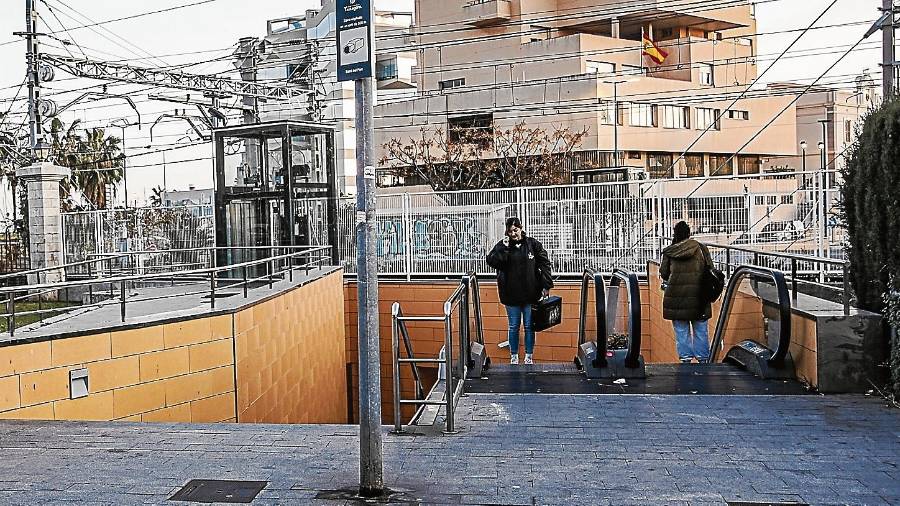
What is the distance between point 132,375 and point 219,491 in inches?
164

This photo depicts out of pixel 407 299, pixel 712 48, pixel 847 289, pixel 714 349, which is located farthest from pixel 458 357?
pixel 712 48

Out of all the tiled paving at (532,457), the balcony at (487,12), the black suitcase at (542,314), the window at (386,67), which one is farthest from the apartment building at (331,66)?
the tiled paving at (532,457)

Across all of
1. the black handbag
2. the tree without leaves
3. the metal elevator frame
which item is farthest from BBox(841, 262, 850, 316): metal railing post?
the tree without leaves

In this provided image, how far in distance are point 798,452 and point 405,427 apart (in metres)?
2.70

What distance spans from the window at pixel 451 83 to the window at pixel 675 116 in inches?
400

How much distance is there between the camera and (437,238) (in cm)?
2044

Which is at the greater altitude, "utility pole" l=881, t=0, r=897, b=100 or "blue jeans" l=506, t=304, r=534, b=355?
"utility pole" l=881, t=0, r=897, b=100

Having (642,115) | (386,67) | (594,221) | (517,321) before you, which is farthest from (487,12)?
(517,321)

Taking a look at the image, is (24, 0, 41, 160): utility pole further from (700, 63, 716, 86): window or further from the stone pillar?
(700, 63, 716, 86): window

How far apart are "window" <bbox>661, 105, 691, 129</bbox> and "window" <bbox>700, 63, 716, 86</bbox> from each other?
2.95 metres

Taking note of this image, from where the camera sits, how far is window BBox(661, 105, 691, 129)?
47.9 m

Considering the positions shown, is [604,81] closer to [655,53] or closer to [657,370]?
[655,53]

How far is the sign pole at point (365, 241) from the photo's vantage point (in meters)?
5.32

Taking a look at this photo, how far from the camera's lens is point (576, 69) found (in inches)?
1806
